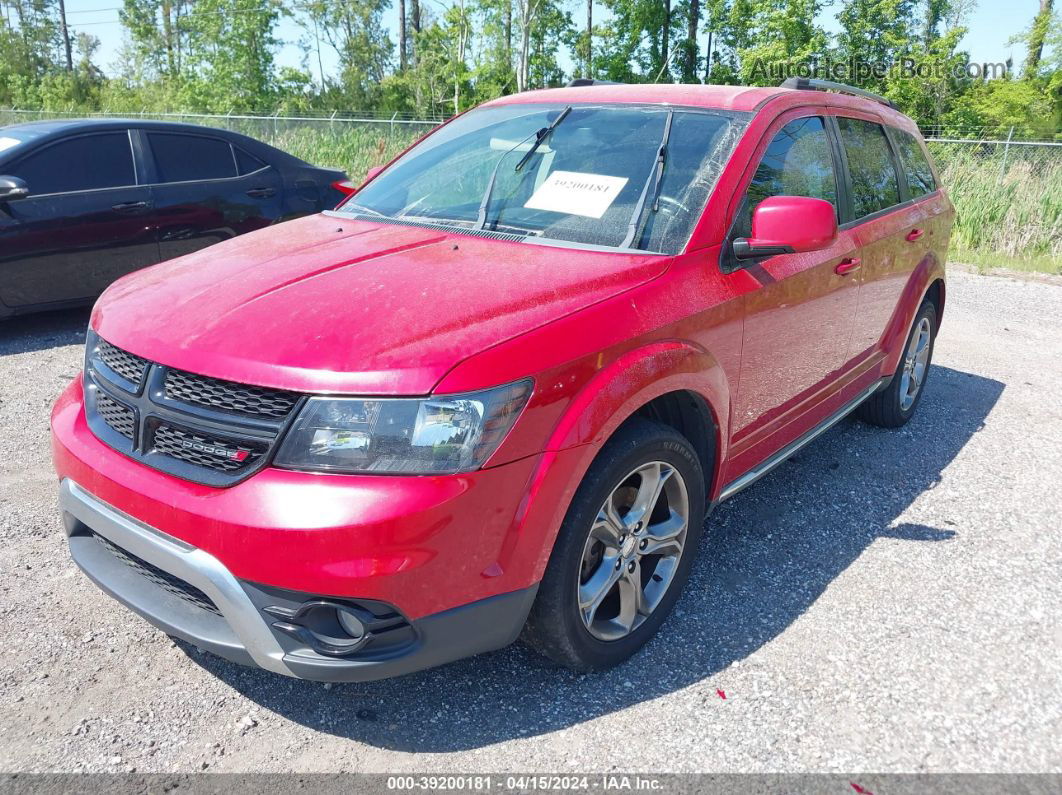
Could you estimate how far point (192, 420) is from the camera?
2.20 m

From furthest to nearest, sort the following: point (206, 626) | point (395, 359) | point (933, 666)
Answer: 1. point (933, 666)
2. point (206, 626)
3. point (395, 359)

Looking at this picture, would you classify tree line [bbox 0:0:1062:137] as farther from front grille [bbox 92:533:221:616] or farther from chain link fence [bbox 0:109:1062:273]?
front grille [bbox 92:533:221:616]

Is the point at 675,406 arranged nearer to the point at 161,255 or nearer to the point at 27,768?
the point at 27,768

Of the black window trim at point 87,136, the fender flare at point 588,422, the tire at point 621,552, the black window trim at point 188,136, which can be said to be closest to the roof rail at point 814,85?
the fender flare at point 588,422

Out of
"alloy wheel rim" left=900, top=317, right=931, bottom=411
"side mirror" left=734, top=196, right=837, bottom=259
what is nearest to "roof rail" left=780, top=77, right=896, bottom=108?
"side mirror" left=734, top=196, right=837, bottom=259

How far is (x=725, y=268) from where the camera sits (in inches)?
115

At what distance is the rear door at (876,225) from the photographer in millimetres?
3992

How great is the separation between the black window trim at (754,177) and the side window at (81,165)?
5096mm

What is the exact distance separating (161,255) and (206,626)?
5.04 meters

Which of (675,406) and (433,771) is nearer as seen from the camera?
(433,771)

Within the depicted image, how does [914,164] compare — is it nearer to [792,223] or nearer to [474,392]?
[792,223]

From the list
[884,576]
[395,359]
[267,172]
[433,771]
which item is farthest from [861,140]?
[267,172]

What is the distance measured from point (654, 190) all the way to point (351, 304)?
1241 millimetres

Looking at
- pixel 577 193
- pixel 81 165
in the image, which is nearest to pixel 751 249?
pixel 577 193
